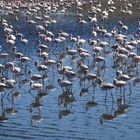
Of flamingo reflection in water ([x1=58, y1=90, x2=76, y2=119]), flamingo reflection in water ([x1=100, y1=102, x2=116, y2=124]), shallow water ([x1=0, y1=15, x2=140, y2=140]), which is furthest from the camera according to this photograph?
flamingo reflection in water ([x1=58, y1=90, x2=76, y2=119])

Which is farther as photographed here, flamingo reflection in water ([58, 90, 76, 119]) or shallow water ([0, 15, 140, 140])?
flamingo reflection in water ([58, 90, 76, 119])

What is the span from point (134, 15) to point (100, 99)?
86.2 ft

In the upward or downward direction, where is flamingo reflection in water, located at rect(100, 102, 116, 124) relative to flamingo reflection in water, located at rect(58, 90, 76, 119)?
downward

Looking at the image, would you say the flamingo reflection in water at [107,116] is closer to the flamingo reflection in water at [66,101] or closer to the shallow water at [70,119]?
the shallow water at [70,119]

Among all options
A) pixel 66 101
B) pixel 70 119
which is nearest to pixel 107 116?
pixel 70 119

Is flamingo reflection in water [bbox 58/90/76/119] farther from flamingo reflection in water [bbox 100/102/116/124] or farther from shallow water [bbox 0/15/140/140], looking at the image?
flamingo reflection in water [bbox 100/102/116/124]

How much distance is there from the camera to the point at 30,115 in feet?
63.3

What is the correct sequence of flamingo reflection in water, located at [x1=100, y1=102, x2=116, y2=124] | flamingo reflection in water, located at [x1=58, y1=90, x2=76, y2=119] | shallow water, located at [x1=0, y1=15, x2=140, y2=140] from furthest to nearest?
1. flamingo reflection in water, located at [x1=58, y1=90, x2=76, y2=119]
2. flamingo reflection in water, located at [x1=100, y1=102, x2=116, y2=124]
3. shallow water, located at [x1=0, y1=15, x2=140, y2=140]

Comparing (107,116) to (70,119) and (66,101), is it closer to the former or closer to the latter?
(70,119)

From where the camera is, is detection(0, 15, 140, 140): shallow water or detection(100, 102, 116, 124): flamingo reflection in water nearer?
detection(0, 15, 140, 140): shallow water

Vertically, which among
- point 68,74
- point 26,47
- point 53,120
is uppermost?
point 26,47

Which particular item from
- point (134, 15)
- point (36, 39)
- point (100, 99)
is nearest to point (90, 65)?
point (100, 99)

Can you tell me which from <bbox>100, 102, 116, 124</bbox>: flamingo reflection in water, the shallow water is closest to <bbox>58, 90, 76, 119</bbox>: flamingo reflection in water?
the shallow water

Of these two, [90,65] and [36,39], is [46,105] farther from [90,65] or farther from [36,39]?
[36,39]
